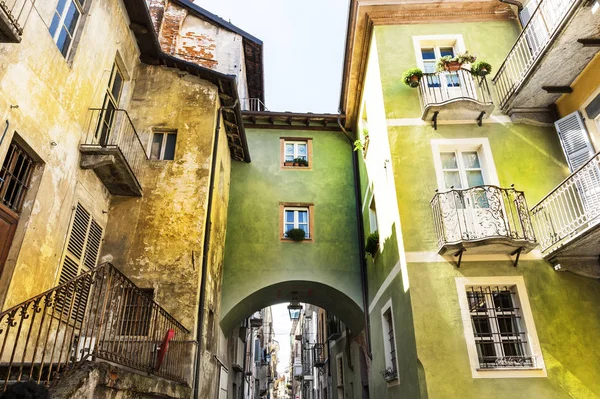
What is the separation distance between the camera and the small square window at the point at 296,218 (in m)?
15.0

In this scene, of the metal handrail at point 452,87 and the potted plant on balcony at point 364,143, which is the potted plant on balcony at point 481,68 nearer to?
the metal handrail at point 452,87

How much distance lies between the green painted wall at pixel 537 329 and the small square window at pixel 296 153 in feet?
26.4

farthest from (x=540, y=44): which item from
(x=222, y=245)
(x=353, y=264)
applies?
(x=222, y=245)

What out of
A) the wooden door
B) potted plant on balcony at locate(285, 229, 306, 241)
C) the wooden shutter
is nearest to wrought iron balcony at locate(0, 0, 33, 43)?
the wooden door

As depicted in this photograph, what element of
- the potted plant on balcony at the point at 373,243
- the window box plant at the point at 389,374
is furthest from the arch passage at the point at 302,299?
the window box plant at the point at 389,374

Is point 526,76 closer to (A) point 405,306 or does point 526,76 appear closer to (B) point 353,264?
(A) point 405,306

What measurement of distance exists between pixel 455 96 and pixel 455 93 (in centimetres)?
9

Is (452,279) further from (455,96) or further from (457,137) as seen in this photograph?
(455,96)

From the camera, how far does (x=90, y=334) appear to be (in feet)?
26.7

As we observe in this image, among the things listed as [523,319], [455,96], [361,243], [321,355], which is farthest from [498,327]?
[321,355]

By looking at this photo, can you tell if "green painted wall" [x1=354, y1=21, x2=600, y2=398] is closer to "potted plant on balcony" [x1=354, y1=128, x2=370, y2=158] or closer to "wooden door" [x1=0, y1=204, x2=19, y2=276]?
"potted plant on balcony" [x1=354, y1=128, x2=370, y2=158]

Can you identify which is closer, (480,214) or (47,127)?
(47,127)

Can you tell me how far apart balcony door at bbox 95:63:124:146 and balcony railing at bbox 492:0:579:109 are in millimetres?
9905

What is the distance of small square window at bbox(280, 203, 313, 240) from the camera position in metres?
15.0
